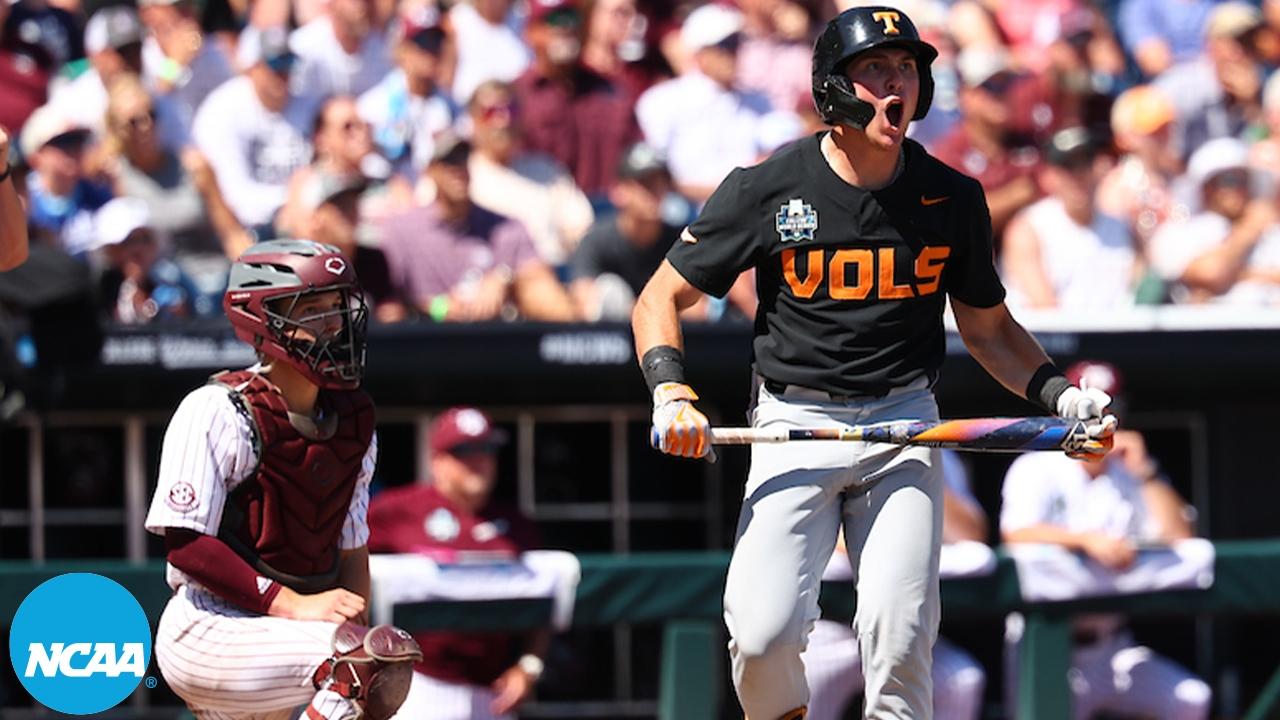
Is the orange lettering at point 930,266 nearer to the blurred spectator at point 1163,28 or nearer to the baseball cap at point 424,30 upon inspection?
the baseball cap at point 424,30

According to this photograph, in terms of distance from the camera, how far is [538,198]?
30.3ft

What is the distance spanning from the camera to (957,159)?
31.6 feet

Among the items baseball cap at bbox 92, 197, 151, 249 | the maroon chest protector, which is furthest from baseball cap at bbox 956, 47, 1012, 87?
the maroon chest protector

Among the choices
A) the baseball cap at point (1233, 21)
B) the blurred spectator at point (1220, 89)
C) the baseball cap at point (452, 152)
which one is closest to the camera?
the baseball cap at point (452, 152)

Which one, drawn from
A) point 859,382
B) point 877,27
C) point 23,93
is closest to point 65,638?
point 859,382

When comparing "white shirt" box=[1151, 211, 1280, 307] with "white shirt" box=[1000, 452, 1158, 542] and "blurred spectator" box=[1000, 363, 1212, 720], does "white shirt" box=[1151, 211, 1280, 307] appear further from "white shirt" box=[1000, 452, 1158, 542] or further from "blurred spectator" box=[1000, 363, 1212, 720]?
"white shirt" box=[1000, 452, 1158, 542]

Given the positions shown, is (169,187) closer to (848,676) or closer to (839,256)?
(848,676)

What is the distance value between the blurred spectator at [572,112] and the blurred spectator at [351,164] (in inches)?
29.3

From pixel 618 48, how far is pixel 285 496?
17.9ft

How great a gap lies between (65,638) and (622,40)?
536 cm

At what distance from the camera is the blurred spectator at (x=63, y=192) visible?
8.30 meters

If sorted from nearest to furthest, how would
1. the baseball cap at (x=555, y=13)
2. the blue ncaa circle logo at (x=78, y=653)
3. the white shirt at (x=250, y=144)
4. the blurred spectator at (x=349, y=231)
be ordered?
1. the blue ncaa circle logo at (x=78, y=653)
2. the blurred spectator at (x=349, y=231)
3. the white shirt at (x=250, y=144)
4. the baseball cap at (x=555, y=13)

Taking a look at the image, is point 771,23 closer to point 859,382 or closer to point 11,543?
point 11,543

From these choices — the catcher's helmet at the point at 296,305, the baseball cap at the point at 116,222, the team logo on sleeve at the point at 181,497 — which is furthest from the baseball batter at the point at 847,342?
the baseball cap at the point at 116,222
